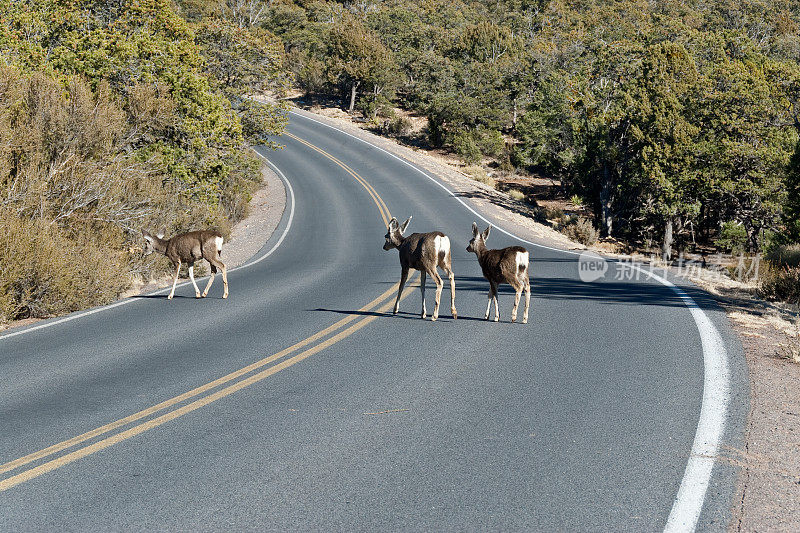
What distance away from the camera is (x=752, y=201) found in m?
37.7

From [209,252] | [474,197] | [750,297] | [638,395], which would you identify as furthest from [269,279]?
[474,197]

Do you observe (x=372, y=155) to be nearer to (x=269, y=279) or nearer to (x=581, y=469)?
(x=269, y=279)

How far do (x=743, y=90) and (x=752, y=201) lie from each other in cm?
566

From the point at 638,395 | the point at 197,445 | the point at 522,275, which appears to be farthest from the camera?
the point at 522,275

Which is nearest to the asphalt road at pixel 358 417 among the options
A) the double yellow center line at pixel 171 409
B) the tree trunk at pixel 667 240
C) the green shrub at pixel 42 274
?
the double yellow center line at pixel 171 409

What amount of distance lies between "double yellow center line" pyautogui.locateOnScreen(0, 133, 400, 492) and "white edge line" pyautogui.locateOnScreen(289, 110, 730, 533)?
14.3ft

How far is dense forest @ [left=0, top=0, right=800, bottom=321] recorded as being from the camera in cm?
1611

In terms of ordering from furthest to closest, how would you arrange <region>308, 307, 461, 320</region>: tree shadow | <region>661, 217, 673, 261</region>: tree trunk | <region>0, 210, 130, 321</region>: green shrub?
<region>661, 217, 673, 261</region>: tree trunk
<region>0, 210, 130, 321</region>: green shrub
<region>308, 307, 461, 320</region>: tree shadow

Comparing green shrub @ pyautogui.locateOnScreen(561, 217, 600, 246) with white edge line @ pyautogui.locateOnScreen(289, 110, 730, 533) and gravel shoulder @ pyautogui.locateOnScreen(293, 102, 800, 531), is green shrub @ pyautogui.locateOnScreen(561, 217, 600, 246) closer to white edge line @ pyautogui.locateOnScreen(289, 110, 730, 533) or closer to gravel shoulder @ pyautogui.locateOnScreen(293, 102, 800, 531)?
gravel shoulder @ pyautogui.locateOnScreen(293, 102, 800, 531)

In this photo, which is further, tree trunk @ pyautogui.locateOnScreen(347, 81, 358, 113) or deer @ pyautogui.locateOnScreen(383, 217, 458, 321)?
tree trunk @ pyautogui.locateOnScreen(347, 81, 358, 113)

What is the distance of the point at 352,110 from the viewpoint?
248 ft

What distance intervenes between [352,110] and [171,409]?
7095 centimetres

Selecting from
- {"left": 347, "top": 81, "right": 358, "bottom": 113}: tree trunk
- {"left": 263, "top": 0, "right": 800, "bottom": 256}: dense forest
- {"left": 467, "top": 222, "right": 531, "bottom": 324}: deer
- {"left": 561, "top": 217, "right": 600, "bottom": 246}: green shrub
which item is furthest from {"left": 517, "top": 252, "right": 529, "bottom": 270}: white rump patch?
{"left": 347, "top": 81, "right": 358, "bottom": 113}: tree trunk

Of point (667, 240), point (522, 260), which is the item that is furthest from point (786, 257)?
point (667, 240)
